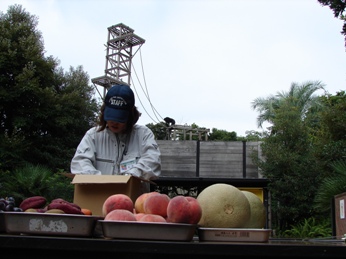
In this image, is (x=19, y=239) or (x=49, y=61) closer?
(x=19, y=239)

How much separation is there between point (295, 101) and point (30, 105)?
14335mm

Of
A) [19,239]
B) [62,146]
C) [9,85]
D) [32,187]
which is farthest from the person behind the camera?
[62,146]

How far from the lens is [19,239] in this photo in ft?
3.95

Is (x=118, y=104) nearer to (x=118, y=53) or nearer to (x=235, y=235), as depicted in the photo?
(x=235, y=235)

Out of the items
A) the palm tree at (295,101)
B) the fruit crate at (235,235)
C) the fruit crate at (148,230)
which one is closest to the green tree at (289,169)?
the palm tree at (295,101)

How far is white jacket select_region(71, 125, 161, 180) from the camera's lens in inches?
120

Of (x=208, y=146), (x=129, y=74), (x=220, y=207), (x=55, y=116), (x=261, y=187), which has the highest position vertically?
(x=129, y=74)

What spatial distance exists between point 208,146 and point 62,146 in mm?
7902

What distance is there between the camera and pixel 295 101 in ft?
79.1

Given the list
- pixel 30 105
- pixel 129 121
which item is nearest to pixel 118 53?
pixel 30 105

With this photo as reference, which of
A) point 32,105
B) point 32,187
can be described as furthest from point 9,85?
point 32,187

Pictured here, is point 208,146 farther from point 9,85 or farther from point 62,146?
point 9,85

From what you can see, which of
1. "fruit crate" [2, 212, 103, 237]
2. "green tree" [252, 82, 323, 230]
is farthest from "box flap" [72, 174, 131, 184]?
"green tree" [252, 82, 323, 230]

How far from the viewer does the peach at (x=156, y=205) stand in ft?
5.16
